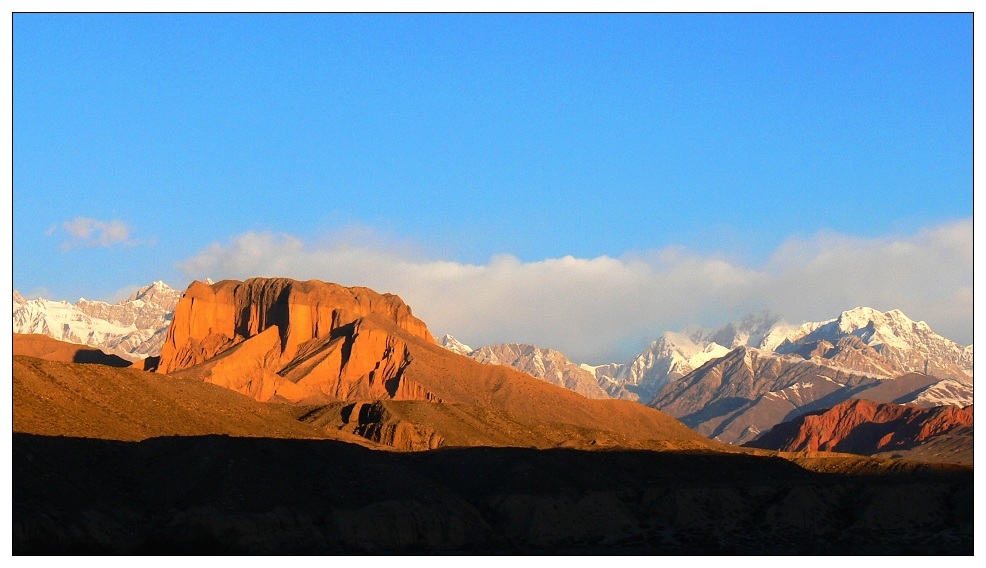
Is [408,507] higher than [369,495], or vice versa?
[369,495]

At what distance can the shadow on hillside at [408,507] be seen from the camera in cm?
6944

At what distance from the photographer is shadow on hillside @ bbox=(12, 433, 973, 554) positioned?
69438mm

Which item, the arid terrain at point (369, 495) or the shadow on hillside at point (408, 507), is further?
the arid terrain at point (369, 495)

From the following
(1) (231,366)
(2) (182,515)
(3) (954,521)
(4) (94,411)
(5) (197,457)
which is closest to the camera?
(2) (182,515)

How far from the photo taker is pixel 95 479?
7488cm

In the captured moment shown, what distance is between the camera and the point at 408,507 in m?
76.8

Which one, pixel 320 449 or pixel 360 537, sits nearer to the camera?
pixel 360 537

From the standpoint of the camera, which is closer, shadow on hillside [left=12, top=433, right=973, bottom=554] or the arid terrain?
shadow on hillside [left=12, top=433, right=973, bottom=554]

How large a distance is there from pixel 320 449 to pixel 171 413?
13261 mm

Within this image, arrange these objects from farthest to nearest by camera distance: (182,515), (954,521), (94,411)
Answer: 1. (94,411)
2. (954,521)
3. (182,515)

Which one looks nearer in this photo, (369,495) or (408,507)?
(408,507)
